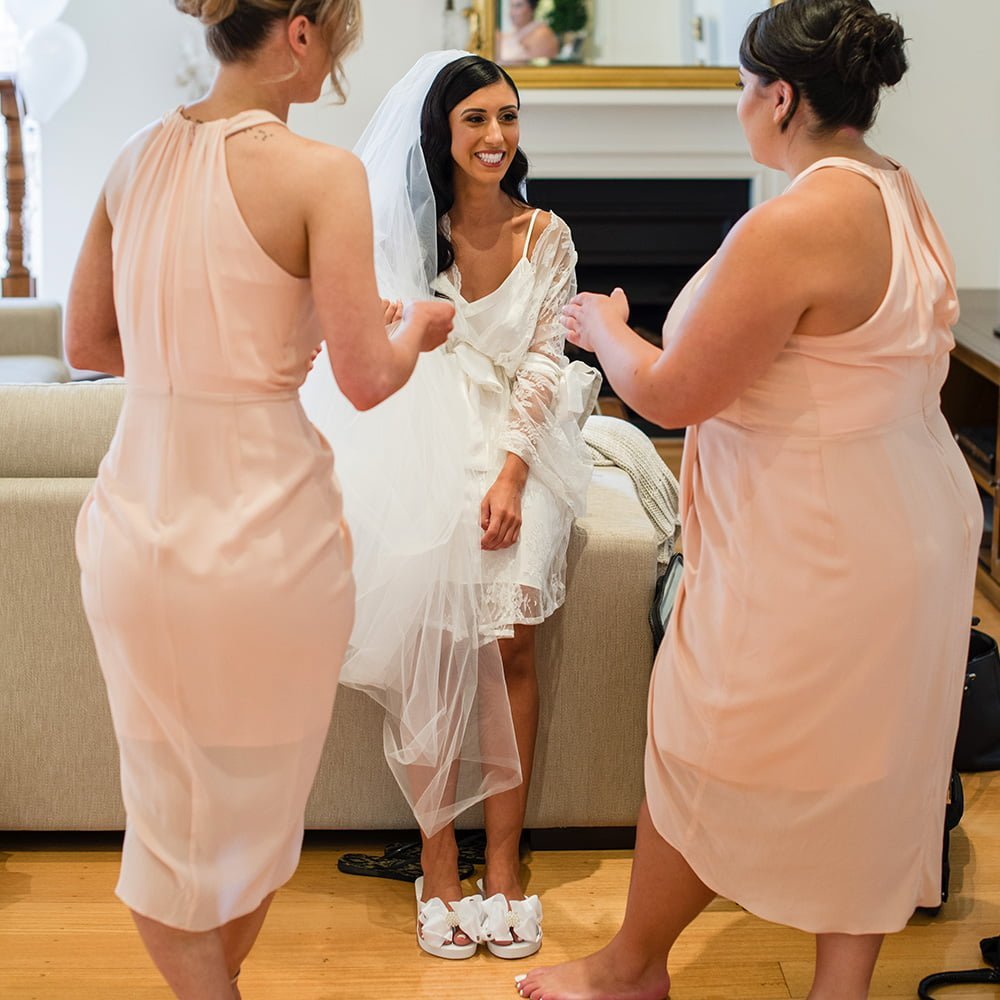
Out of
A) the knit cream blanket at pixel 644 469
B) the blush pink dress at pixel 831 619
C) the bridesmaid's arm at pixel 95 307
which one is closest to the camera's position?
the bridesmaid's arm at pixel 95 307

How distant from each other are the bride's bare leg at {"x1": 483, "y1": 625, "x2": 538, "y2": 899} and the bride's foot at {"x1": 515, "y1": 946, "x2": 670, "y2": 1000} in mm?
234

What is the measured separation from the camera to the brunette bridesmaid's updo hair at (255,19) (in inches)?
55.3

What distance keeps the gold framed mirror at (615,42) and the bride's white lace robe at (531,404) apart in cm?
349

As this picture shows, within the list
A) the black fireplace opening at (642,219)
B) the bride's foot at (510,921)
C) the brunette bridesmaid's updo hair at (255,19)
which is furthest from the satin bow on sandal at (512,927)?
the black fireplace opening at (642,219)

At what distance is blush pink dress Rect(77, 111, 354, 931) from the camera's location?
1415 mm

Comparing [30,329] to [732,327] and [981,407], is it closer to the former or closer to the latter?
[981,407]

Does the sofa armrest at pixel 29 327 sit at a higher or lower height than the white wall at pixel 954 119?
lower

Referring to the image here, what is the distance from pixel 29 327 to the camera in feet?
16.0

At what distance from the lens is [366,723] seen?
2.43 meters

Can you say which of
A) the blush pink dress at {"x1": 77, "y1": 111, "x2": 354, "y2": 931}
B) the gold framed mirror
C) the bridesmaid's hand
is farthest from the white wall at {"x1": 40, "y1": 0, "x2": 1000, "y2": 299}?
the blush pink dress at {"x1": 77, "y1": 111, "x2": 354, "y2": 931}

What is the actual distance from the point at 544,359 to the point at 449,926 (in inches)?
39.0

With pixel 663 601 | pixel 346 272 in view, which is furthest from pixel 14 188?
pixel 346 272

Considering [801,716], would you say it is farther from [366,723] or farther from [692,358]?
[366,723]

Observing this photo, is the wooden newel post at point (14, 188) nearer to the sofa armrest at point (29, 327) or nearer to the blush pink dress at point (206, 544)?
the sofa armrest at point (29, 327)
